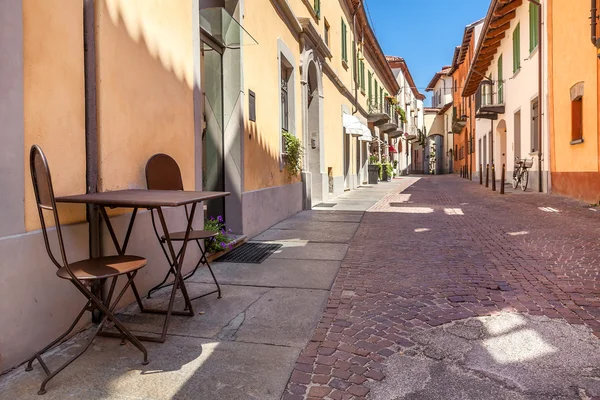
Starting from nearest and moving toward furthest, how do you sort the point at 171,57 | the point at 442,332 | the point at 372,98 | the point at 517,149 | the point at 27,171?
the point at 27,171 < the point at 442,332 < the point at 171,57 < the point at 517,149 < the point at 372,98

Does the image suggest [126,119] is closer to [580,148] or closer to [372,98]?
[580,148]

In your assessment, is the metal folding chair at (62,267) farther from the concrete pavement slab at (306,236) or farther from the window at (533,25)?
the window at (533,25)

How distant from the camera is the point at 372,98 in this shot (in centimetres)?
2366

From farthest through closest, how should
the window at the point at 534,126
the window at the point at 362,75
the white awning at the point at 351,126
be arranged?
1. the window at the point at 362,75
2. the white awning at the point at 351,126
3. the window at the point at 534,126

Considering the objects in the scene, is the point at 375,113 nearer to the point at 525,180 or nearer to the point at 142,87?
the point at 525,180

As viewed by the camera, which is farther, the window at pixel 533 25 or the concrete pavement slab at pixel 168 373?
the window at pixel 533 25

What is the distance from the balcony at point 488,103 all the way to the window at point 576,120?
815 cm

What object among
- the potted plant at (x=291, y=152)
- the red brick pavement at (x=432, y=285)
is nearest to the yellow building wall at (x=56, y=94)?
the red brick pavement at (x=432, y=285)

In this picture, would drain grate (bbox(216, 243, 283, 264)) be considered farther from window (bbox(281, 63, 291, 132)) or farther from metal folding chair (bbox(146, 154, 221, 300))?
window (bbox(281, 63, 291, 132))

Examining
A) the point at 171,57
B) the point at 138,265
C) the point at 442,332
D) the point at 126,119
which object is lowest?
the point at 442,332

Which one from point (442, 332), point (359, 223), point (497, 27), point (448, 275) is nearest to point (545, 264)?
point (448, 275)

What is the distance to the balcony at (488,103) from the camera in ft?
63.9

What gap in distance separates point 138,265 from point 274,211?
5.36 meters

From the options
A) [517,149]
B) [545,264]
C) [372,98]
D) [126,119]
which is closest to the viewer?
[126,119]
